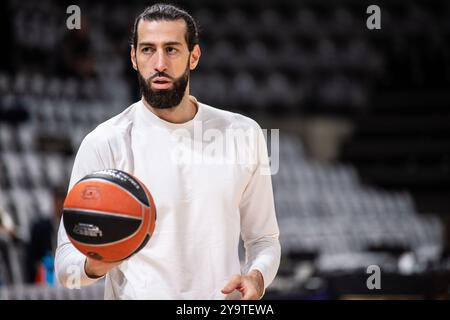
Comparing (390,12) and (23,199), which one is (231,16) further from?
(23,199)

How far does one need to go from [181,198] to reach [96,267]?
0.33 metres

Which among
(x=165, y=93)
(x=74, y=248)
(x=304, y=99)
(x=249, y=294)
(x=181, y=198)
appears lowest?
(x=249, y=294)

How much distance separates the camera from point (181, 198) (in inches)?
97.7

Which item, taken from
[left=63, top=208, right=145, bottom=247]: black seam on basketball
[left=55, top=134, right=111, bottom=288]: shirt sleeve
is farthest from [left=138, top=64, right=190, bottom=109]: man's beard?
[left=63, top=208, right=145, bottom=247]: black seam on basketball

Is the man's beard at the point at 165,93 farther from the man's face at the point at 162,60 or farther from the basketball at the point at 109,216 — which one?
the basketball at the point at 109,216

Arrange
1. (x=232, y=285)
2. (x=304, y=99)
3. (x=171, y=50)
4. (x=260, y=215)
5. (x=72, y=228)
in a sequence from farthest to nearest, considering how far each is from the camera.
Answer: (x=304, y=99) → (x=260, y=215) → (x=171, y=50) → (x=232, y=285) → (x=72, y=228)

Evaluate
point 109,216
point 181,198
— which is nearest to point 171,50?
point 181,198

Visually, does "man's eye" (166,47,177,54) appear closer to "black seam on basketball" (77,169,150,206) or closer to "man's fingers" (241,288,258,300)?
"black seam on basketball" (77,169,150,206)

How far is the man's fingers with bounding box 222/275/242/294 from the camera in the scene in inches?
91.9

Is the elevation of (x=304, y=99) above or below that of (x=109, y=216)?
above

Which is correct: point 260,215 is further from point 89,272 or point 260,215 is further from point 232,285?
point 89,272

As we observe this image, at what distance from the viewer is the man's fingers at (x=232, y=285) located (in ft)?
7.66

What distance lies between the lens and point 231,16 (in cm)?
1745
